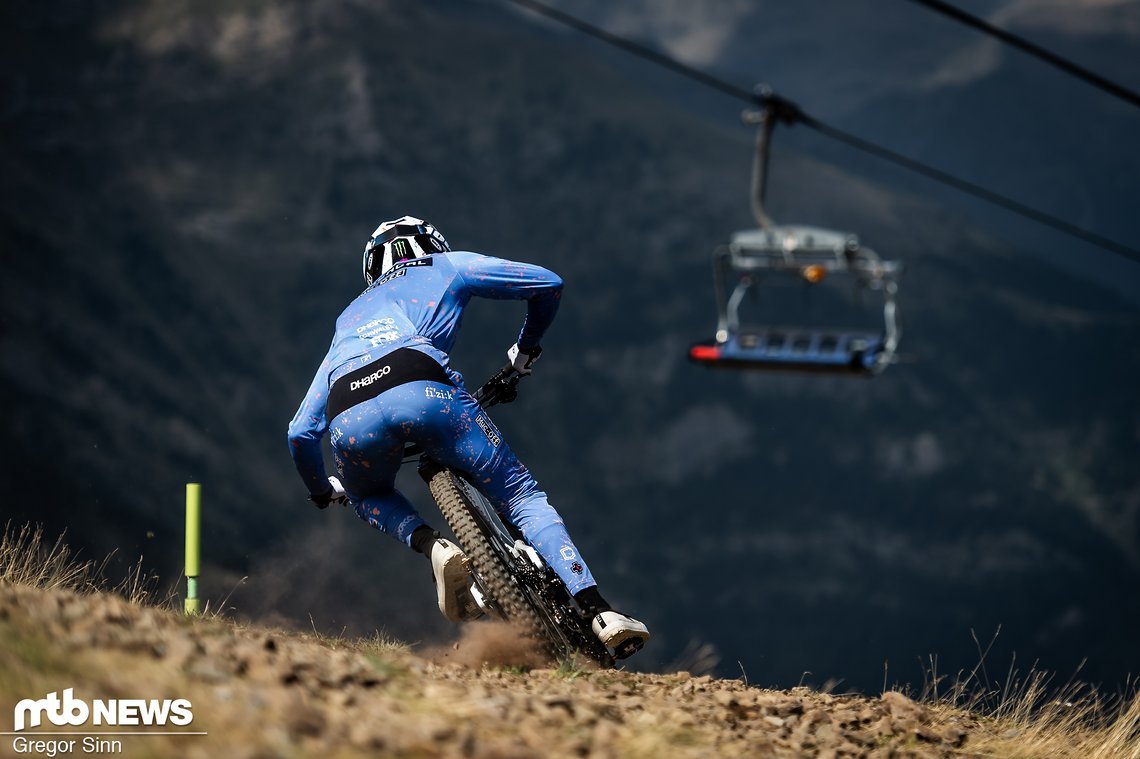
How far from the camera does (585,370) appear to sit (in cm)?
16250

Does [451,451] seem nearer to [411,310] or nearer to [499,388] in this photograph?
[411,310]

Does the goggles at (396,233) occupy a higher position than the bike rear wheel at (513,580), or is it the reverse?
the goggles at (396,233)

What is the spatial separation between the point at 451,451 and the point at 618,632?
3.93 feet

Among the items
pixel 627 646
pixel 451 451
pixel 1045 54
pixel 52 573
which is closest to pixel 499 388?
pixel 451 451

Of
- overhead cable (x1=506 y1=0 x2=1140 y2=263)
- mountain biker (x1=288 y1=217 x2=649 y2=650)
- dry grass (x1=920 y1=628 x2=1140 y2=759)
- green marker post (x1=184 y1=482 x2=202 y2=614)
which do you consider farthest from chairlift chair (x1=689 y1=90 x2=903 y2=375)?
dry grass (x1=920 y1=628 x2=1140 y2=759)

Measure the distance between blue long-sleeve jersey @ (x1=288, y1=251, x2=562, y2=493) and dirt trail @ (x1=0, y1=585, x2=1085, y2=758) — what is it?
1181mm

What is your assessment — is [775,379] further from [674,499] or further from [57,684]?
[57,684]

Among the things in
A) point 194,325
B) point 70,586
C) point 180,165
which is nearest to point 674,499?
point 194,325

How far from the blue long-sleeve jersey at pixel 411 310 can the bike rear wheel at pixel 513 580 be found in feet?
1.88

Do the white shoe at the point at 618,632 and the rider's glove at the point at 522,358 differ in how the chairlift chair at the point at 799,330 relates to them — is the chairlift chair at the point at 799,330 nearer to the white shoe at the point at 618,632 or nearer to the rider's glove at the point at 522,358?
the rider's glove at the point at 522,358

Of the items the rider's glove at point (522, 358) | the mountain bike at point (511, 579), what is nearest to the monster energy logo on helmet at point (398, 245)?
the rider's glove at point (522, 358)

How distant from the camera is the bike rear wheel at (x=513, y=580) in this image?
6.71 metres

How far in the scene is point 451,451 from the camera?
698 centimetres

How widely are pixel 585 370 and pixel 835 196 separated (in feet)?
161
